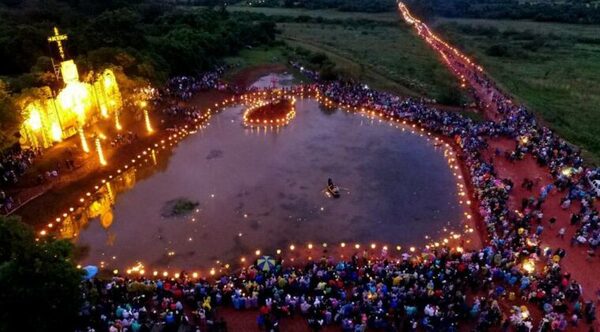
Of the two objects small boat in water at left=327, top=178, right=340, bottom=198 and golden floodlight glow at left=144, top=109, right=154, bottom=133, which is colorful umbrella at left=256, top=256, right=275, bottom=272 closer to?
small boat in water at left=327, top=178, right=340, bottom=198

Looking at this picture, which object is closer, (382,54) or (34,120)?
(34,120)

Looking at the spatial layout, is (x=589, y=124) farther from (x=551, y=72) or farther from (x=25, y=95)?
(x=25, y=95)

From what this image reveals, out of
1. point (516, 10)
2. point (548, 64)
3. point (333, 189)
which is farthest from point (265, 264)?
point (516, 10)

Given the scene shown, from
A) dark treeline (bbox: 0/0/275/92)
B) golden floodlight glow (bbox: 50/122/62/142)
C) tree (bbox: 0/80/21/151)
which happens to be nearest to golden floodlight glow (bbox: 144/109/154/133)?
dark treeline (bbox: 0/0/275/92)

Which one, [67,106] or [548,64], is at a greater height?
[67,106]

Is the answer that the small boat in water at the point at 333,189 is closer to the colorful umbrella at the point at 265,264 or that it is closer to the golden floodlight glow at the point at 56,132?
the colorful umbrella at the point at 265,264

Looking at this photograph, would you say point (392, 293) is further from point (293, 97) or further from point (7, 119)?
point (293, 97)
